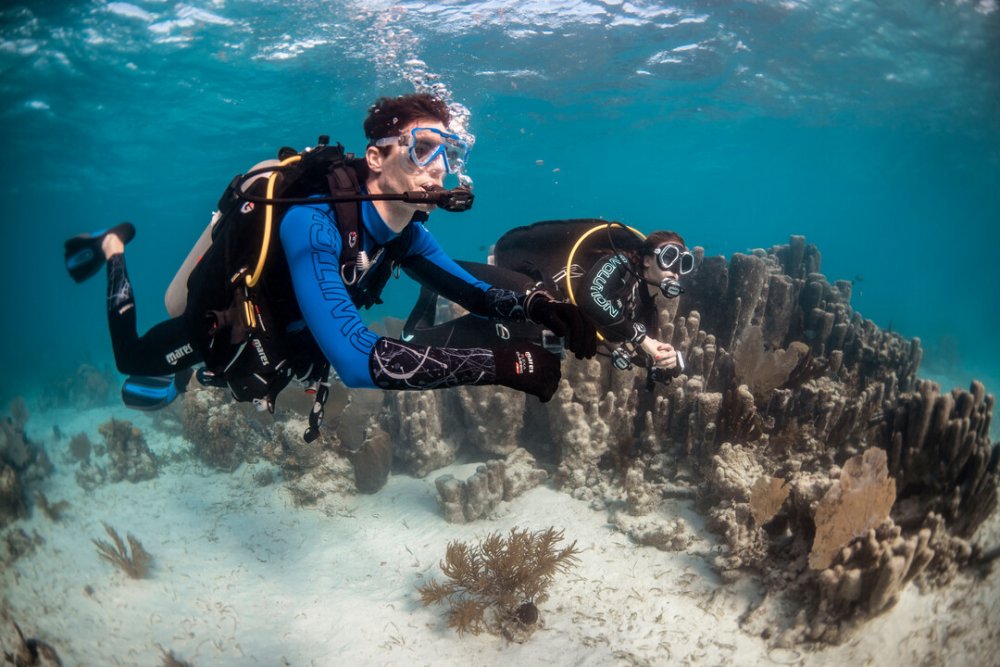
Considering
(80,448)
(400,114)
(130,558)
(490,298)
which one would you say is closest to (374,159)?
(400,114)

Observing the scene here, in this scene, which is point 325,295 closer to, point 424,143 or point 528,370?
point 528,370

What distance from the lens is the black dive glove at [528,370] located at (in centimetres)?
237

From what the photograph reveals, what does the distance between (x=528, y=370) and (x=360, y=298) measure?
1959 millimetres

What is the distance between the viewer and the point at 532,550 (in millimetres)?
4398

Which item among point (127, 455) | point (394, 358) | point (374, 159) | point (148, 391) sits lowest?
point (127, 455)

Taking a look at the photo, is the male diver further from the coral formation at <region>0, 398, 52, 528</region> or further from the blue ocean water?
the blue ocean water

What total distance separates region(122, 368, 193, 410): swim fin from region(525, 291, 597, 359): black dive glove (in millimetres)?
3459

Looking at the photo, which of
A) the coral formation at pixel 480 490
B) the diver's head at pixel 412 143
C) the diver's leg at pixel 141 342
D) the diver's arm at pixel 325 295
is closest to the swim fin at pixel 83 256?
the diver's leg at pixel 141 342

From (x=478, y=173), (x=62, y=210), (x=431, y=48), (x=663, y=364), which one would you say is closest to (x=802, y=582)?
(x=663, y=364)

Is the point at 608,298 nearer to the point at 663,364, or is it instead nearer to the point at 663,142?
the point at 663,364

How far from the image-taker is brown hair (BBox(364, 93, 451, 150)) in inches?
133

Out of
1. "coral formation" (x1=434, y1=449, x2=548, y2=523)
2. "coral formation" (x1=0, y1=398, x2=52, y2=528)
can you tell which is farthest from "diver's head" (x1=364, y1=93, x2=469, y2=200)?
"coral formation" (x1=0, y1=398, x2=52, y2=528)

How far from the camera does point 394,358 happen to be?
7.96 ft

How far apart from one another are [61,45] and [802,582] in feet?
72.7
